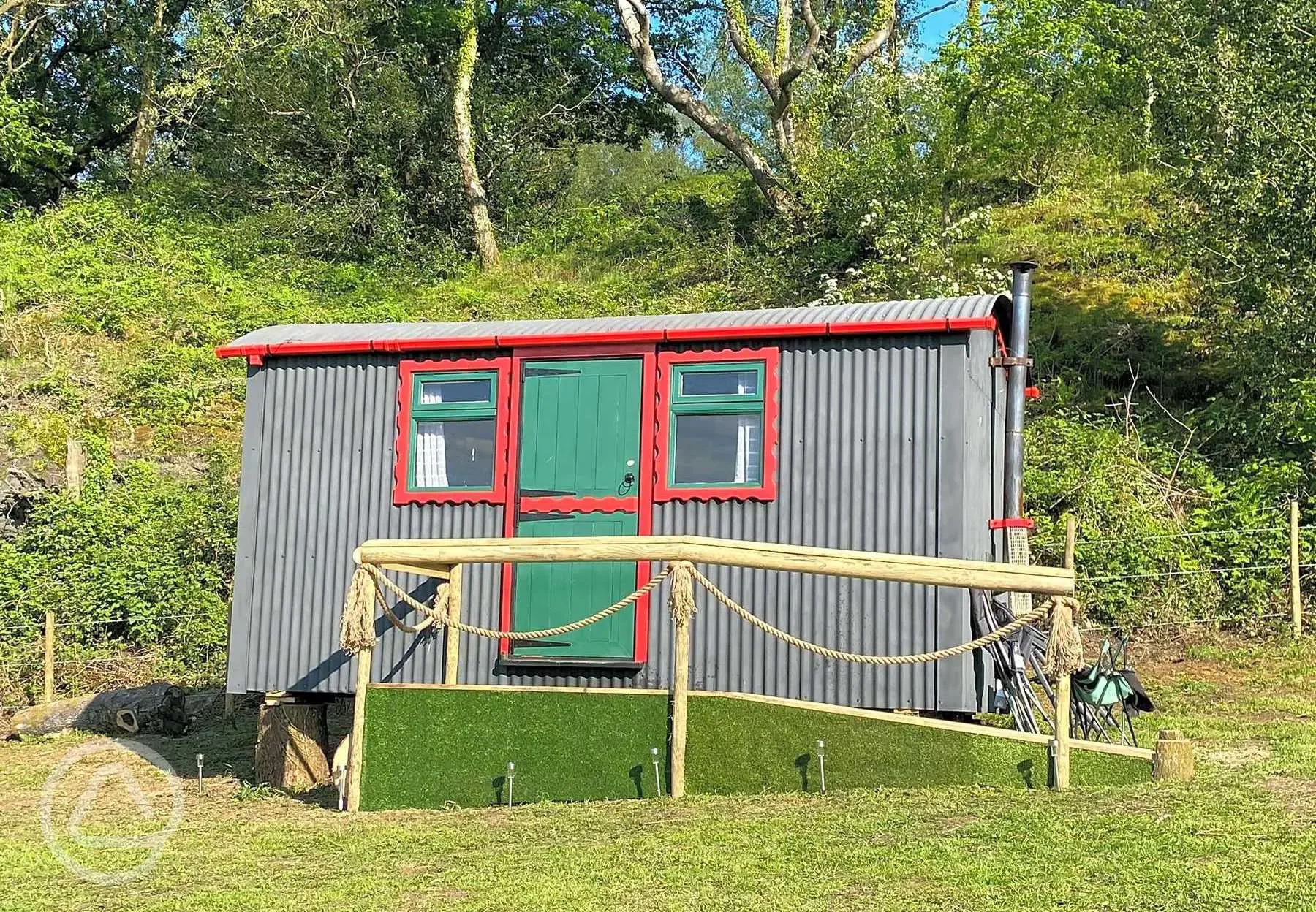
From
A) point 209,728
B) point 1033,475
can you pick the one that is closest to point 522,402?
point 209,728

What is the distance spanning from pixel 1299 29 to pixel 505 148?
17.5m

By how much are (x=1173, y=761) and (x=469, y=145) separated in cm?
2244

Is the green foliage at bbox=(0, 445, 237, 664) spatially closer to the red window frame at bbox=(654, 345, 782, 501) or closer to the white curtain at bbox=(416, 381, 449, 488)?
the white curtain at bbox=(416, 381, 449, 488)

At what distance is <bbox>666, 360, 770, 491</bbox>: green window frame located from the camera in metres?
9.72

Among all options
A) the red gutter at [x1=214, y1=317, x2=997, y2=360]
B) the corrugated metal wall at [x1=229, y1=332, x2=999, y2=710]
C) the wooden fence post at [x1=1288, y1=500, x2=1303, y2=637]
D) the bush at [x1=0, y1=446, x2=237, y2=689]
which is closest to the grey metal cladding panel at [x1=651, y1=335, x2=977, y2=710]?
the corrugated metal wall at [x1=229, y1=332, x2=999, y2=710]

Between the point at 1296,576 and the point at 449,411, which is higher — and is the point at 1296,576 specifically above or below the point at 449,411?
below

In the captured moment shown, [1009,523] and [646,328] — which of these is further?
[1009,523]

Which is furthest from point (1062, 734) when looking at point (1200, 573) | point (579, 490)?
point (1200, 573)

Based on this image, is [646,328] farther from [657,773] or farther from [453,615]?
[657,773]

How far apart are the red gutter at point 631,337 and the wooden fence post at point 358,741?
247 centimetres

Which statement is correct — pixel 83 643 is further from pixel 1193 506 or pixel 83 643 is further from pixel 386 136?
pixel 386 136

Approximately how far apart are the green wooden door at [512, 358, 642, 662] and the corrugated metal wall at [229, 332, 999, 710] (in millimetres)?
218

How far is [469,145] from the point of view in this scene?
27.7 metres

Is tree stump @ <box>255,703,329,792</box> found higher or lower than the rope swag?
lower
